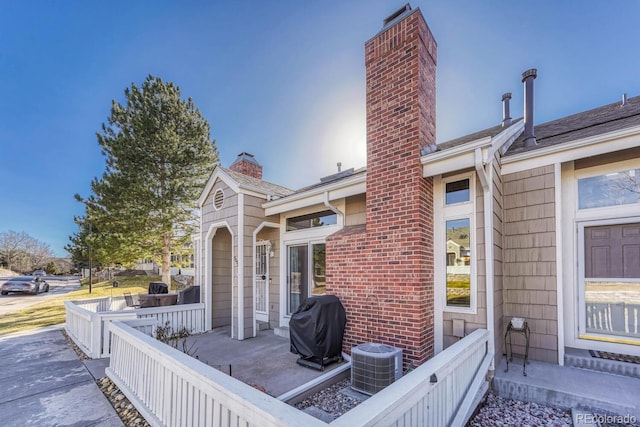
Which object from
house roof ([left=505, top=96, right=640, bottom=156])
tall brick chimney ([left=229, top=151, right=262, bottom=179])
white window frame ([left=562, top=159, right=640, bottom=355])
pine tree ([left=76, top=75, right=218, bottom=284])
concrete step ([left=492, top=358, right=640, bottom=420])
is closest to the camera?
concrete step ([left=492, top=358, right=640, bottom=420])

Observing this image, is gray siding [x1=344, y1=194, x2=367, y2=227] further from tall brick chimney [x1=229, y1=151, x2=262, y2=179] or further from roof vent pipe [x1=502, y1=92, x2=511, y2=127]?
tall brick chimney [x1=229, y1=151, x2=262, y2=179]

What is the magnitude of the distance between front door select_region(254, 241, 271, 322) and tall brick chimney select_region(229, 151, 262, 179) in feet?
10.4

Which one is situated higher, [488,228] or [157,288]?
[488,228]

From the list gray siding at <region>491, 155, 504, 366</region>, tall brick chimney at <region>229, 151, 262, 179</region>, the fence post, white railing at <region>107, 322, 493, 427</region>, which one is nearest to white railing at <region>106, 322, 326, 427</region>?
white railing at <region>107, 322, 493, 427</region>

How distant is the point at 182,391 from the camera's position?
2.52m

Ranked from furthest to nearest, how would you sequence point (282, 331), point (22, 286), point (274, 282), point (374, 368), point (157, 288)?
point (22, 286) < point (157, 288) < point (274, 282) < point (282, 331) < point (374, 368)

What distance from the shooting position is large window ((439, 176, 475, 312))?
13.6 feet

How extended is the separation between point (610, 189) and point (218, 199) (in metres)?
7.56

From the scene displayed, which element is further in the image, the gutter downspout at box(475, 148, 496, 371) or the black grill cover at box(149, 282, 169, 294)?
the black grill cover at box(149, 282, 169, 294)

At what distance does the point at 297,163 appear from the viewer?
11688 mm

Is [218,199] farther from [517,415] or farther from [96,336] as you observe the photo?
[517,415]

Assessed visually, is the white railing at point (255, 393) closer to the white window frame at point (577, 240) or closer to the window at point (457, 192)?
the white window frame at point (577, 240)

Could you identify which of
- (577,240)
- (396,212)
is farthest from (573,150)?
(396,212)

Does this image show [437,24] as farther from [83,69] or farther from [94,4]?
[83,69]
